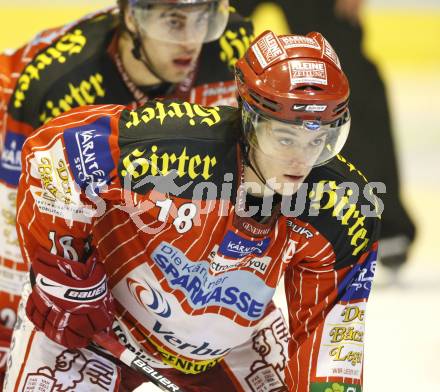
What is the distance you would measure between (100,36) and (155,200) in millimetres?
1019

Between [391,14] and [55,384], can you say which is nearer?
[55,384]

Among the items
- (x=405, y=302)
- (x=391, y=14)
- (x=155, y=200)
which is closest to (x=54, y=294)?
(x=155, y=200)

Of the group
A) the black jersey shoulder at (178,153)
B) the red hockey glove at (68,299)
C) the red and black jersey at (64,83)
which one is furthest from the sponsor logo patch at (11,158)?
the black jersey shoulder at (178,153)

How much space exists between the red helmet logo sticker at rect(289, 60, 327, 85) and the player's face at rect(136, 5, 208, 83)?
913 millimetres

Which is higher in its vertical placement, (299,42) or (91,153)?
(299,42)

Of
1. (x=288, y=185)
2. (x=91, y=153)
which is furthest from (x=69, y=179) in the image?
(x=288, y=185)

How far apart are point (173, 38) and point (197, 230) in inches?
34.4

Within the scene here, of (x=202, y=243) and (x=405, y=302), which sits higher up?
(x=202, y=243)

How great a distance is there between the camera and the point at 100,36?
3510 millimetres

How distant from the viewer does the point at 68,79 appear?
11.0 feet

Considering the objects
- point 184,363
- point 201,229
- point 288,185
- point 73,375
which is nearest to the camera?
point 288,185

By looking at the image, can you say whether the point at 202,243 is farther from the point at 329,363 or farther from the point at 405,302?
the point at 405,302

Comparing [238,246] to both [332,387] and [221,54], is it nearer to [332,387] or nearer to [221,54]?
[332,387]

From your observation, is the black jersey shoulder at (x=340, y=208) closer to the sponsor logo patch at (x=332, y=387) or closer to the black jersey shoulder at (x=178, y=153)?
the black jersey shoulder at (x=178, y=153)
